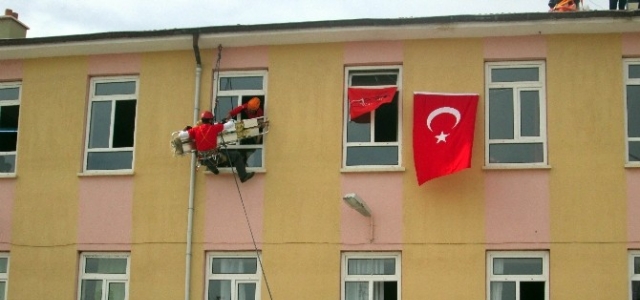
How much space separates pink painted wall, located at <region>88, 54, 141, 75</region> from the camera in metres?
21.8

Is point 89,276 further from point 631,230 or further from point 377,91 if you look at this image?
point 631,230

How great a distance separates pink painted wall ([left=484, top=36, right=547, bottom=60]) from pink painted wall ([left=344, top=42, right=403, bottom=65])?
1.53 m

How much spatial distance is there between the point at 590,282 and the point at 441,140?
Answer: 3299 millimetres

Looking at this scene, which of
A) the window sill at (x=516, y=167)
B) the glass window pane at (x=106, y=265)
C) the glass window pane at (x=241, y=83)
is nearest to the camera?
the window sill at (x=516, y=167)

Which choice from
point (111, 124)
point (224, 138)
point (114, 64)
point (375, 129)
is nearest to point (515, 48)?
point (375, 129)

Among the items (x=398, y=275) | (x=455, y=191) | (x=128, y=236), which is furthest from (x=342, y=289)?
(x=128, y=236)

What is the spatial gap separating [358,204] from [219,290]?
3.20 metres

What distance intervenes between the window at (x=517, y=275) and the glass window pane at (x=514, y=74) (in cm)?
298

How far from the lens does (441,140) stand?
19.8m

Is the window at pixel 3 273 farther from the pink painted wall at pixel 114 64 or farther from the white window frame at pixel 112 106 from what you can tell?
the pink painted wall at pixel 114 64

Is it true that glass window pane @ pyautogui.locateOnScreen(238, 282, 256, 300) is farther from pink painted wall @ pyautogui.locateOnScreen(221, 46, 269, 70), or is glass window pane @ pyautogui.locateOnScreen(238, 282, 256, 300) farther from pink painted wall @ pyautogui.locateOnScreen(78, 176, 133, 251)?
pink painted wall @ pyautogui.locateOnScreen(221, 46, 269, 70)

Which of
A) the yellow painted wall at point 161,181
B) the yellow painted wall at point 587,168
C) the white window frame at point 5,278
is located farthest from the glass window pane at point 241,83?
the yellow painted wall at point 587,168

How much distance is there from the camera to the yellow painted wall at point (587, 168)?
19.1 meters

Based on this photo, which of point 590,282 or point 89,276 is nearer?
point 590,282
